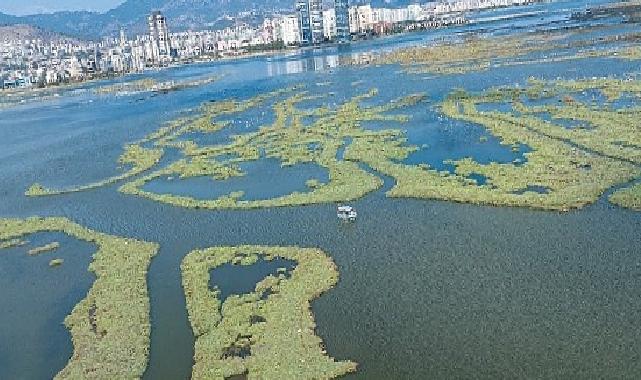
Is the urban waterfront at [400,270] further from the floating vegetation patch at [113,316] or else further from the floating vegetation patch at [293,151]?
the floating vegetation patch at [293,151]

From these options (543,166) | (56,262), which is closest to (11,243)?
(56,262)

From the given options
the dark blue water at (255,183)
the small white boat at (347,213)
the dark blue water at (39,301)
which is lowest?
the dark blue water at (39,301)

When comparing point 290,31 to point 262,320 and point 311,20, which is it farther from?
point 262,320

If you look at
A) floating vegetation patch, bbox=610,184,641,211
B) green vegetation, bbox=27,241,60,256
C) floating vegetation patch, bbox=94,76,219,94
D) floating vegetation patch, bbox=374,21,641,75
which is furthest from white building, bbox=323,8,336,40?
floating vegetation patch, bbox=610,184,641,211

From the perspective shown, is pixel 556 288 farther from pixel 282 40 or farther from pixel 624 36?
pixel 282 40

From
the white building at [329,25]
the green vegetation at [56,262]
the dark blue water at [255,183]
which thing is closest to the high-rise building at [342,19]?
the white building at [329,25]

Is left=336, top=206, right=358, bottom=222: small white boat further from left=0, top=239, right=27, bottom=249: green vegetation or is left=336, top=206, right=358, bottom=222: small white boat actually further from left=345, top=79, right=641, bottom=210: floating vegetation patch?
left=0, top=239, right=27, bottom=249: green vegetation
